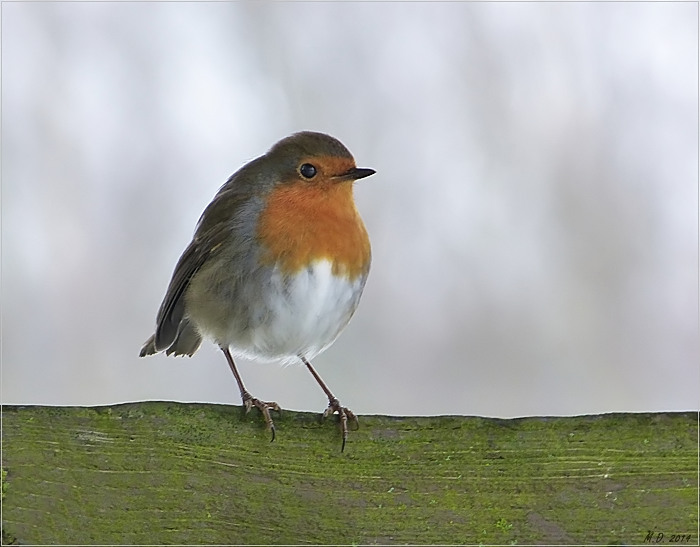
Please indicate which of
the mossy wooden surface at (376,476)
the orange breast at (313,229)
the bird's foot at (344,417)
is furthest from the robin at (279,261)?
the mossy wooden surface at (376,476)

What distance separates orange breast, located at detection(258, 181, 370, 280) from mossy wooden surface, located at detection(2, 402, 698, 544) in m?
0.66

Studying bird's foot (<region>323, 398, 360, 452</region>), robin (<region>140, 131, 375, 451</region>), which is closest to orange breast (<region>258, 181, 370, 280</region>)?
robin (<region>140, 131, 375, 451</region>)

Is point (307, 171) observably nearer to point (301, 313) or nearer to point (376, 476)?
point (301, 313)

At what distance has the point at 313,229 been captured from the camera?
2508 mm

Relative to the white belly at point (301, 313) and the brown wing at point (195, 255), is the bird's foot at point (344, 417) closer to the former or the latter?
the white belly at point (301, 313)

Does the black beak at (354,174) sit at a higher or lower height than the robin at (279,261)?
higher

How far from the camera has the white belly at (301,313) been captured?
2.48 metres

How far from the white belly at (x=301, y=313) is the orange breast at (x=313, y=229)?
0.03 metres

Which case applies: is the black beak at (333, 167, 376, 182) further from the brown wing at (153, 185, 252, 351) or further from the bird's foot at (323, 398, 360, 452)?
the bird's foot at (323, 398, 360, 452)

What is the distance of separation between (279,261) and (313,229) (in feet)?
0.38

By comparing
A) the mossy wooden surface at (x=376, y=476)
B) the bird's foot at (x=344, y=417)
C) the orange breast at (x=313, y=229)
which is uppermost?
the orange breast at (x=313, y=229)

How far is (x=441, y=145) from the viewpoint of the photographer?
12.4 feet

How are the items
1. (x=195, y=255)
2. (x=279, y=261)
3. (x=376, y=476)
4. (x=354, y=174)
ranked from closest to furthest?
(x=376, y=476)
(x=279, y=261)
(x=354, y=174)
(x=195, y=255)

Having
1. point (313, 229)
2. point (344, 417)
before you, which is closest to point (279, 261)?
point (313, 229)
